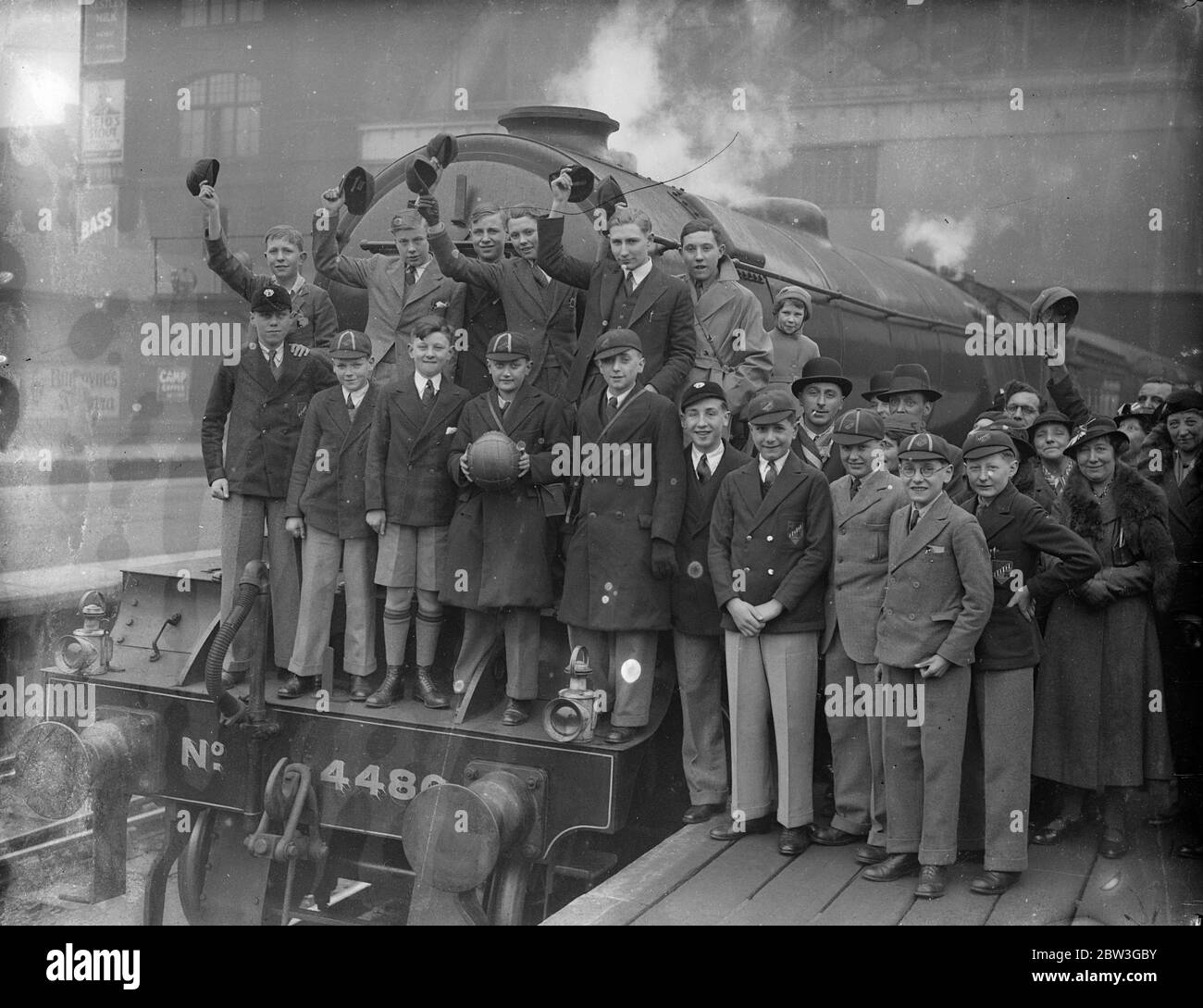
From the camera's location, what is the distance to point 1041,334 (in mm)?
5406

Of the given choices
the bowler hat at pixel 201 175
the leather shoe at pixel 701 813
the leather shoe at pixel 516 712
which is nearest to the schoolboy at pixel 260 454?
the bowler hat at pixel 201 175

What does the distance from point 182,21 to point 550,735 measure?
4048mm

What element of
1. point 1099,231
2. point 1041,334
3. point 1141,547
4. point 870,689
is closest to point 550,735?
point 870,689

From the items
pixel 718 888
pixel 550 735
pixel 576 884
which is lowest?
pixel 576 884

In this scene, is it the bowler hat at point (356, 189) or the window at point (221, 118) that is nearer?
the bowler hat at point (356, 189)

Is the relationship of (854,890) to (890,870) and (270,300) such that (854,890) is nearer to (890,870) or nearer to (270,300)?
(890,870)

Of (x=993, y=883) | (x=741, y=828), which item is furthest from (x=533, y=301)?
(x=993, y=883)

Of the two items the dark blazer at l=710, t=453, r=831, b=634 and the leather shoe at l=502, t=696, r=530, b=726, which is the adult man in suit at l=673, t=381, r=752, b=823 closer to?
the dark blazer at l=710, t=453, r=831, b=634

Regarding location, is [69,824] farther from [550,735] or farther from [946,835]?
[946,835]

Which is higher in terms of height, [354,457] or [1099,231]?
[1099,231]

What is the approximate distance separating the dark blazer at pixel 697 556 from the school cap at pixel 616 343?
0.49 meters

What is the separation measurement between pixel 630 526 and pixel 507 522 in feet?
1.69

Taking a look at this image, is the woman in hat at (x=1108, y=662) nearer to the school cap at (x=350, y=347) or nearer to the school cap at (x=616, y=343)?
the school cap at (x=616, y=343)

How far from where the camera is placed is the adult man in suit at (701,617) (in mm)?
4598
